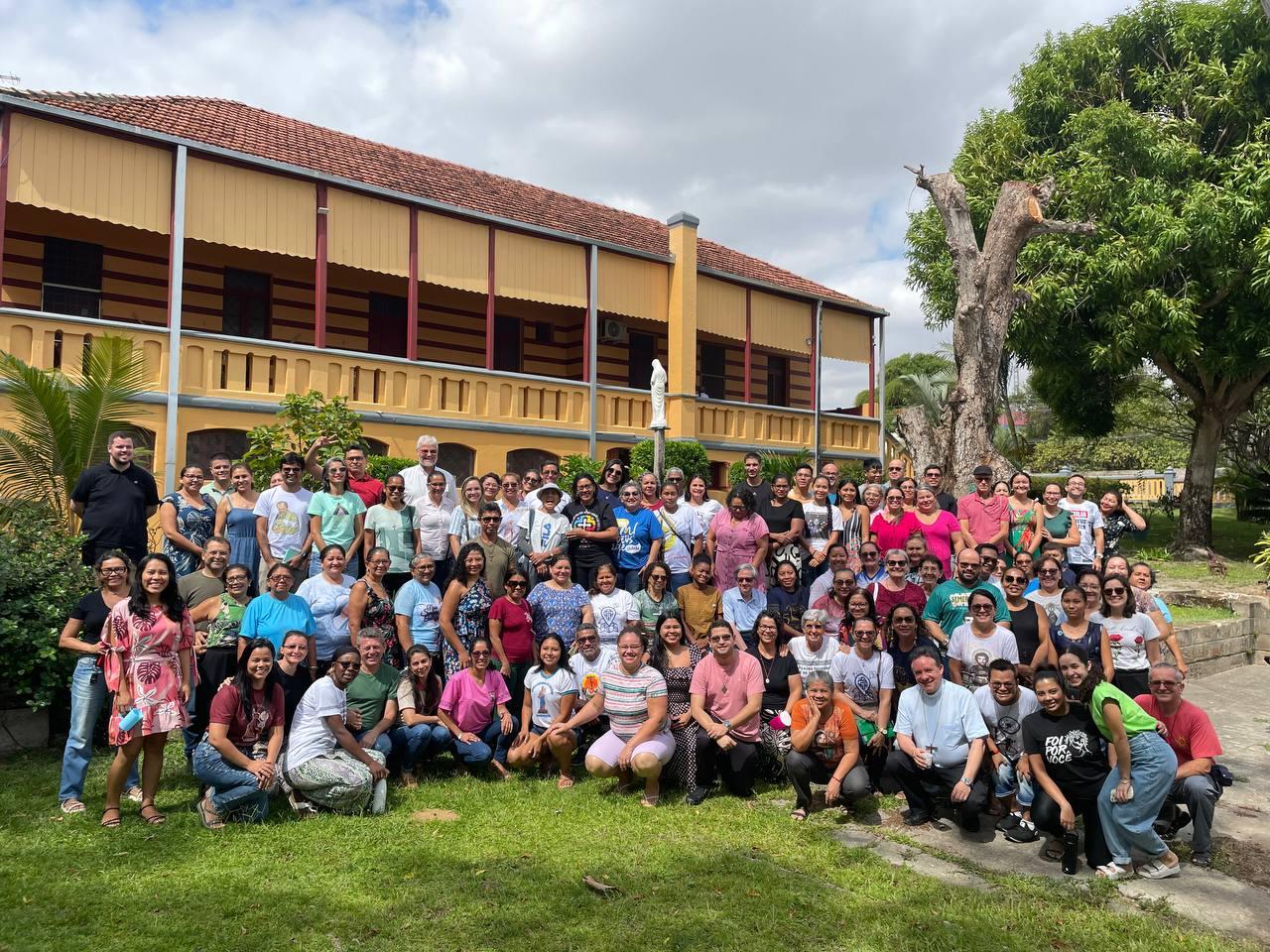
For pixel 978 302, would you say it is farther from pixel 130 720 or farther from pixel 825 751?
pixel 130 720

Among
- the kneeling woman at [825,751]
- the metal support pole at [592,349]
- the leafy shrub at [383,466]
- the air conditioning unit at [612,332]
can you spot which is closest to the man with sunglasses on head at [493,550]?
the kneeling woman at [825,751]

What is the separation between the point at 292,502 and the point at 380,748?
2.17 m

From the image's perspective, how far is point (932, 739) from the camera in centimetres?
545

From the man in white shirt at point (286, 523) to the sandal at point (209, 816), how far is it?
1.93 metres

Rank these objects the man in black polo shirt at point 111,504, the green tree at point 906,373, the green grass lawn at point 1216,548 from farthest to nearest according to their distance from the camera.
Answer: the green tree at point 906,373
the green grass lawn at point 1216,548
the man in black polo shirt at point 111,504

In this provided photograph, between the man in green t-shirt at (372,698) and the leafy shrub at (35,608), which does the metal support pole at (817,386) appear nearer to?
the man in green t-shirt at (372,698)

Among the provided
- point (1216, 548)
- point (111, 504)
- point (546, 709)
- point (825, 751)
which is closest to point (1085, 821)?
point (825, 751)

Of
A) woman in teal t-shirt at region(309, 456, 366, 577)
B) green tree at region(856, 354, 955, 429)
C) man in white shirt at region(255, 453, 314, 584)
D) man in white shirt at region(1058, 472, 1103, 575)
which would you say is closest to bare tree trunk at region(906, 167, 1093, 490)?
man in white shirt at region(1058, 472, 1103, 575)

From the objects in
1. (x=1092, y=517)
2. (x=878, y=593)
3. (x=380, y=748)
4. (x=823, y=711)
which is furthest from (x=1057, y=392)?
(x=380, y=748)

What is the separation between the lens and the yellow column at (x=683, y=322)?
1759cm

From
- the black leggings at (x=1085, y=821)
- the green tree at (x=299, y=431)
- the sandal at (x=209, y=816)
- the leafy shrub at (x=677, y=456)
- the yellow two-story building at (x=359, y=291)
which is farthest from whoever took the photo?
the leafy shrub at (x=677, y=456)

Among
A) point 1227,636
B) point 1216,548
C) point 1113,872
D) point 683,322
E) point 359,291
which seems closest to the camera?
point 1113,872

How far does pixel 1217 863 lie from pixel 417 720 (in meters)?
4.82

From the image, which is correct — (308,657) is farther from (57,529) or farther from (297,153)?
(297,153)
